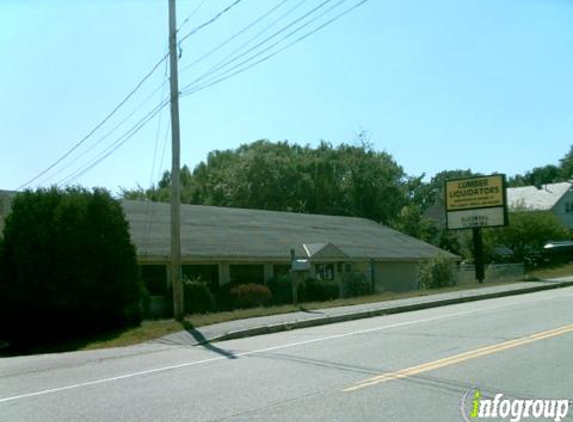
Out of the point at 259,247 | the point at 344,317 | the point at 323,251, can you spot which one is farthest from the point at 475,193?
the point at 344,317

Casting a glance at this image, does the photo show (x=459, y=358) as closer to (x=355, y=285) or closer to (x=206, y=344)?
(x=206, y=344)

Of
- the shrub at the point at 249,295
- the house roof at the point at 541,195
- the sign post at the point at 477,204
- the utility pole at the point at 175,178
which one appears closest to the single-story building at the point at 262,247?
the shrub at the point at 249,295

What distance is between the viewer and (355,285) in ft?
111

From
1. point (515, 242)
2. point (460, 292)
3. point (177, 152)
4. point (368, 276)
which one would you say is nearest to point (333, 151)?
point (515, 242)

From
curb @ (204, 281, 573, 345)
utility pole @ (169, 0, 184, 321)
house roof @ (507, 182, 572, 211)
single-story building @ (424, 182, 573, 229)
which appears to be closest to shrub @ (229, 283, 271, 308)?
curb @ (204, 281, 573, 345)

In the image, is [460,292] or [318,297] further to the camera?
[318,297]

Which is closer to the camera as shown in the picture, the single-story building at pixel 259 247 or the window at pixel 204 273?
the single-story building at pixel 259 247

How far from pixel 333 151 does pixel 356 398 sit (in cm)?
5936

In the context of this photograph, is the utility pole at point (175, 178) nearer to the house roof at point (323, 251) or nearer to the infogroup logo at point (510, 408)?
the infogroup logo at point (510, 408)

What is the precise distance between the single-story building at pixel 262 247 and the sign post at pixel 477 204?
3451 mm

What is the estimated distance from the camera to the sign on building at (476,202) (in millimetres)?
37000

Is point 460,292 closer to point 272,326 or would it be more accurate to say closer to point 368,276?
point 368,276

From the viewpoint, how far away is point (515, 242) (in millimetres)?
52156

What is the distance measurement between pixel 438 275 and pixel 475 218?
372 centimetres
